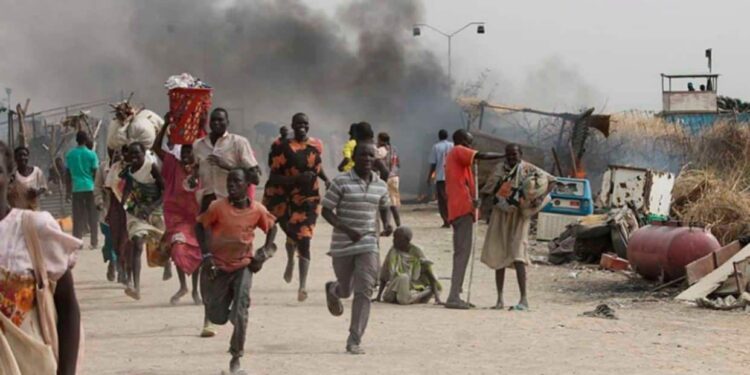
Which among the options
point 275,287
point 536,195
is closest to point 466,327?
point 536,195

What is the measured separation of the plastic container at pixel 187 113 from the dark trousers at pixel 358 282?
2.36 meters

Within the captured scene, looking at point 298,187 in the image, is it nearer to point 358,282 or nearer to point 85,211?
point 358,282

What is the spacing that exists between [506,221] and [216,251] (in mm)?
3937

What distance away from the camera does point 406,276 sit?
10.9 metres

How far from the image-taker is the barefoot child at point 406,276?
36.0 ft

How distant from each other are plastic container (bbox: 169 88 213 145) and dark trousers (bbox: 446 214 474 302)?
8.01ft

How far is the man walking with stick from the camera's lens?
10.8m

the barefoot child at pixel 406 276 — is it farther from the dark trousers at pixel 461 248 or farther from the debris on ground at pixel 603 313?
the debris on ground at pixel 603 313

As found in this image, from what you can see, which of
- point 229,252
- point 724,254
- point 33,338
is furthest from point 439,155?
point 33,338

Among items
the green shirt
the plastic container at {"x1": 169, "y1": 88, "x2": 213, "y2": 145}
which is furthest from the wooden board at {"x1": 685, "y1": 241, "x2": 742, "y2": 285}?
the green shirt

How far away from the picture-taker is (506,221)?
35.7ft

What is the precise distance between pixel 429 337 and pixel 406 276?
7.09 ft

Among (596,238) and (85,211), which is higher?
(85,211)

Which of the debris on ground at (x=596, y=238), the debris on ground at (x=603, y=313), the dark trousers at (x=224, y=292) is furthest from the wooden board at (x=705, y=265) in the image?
the dark trousers at (x=224, y=292)
